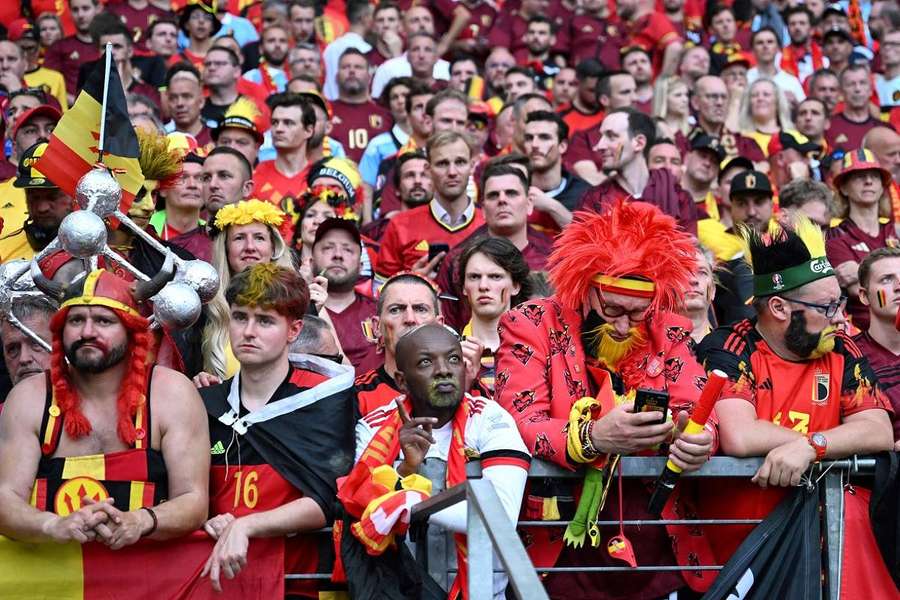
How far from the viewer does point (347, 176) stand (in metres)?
10.4

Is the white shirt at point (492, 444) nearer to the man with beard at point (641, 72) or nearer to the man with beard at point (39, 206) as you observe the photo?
the man with beard at point (39, 206)

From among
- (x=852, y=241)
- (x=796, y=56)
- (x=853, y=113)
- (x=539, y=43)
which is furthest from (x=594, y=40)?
(x=852, y=241)

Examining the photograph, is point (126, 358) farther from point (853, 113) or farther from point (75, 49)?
point (853, 113)

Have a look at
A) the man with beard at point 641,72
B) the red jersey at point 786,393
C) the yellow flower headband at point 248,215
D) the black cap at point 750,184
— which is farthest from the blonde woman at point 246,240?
the man with beard at point 641,72

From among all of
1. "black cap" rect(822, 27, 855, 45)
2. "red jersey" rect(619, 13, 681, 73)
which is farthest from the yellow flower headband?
"black cap" rect(822, 27, 855, 45)

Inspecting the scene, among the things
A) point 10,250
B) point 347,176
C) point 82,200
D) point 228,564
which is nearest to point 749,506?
point 228,564

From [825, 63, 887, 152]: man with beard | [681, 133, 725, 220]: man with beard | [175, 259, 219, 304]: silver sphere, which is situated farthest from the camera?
[825, 63, 887, 152]: man with beard

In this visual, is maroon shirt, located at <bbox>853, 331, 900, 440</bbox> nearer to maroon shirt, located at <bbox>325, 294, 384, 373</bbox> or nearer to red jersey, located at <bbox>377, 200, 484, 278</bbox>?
maroon shirt, located at <bbox>325, 294, 384, 373</bbox>

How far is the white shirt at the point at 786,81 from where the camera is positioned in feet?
53.6

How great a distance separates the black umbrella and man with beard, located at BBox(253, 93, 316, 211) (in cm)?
582

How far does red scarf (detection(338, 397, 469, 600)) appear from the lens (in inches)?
214

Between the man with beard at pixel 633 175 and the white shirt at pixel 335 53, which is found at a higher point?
the white shirt at pixel 335 53

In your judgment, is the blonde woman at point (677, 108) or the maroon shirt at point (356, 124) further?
the blonde woman at point (677, 108)

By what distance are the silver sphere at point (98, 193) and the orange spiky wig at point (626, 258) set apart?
1884 mm
